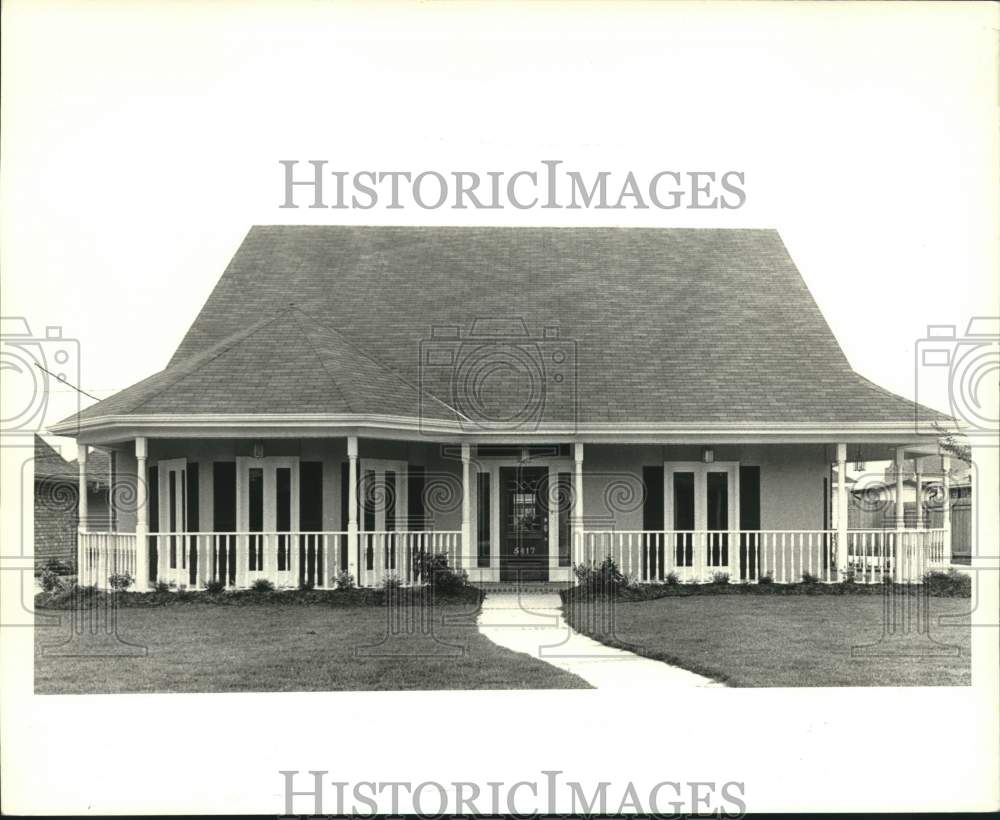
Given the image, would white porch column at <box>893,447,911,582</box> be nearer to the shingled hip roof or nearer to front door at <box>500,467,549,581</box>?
the shingled hip roof

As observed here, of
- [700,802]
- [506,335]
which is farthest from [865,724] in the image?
[506,335]

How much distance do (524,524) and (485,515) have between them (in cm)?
75

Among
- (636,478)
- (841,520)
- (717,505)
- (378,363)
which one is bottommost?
(841,520)

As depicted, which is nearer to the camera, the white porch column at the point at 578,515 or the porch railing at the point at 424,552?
the porch railing at the point at 424,552

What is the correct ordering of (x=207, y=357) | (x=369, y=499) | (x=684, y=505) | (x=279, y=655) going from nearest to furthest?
(x=279, y=655)
(x=369, y=499)
(x=207, y=357)
(x=684, y=505)

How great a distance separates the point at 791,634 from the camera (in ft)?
47.1

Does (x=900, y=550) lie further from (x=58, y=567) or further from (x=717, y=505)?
(x=58, y=567)

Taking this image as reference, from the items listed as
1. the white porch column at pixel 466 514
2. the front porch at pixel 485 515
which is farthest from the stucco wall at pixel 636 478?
the white porch column at pixel 466 514

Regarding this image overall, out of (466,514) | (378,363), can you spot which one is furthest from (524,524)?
(378,363)

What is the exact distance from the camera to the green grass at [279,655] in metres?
11.6

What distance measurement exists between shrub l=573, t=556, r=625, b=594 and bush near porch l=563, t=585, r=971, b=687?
397 mm

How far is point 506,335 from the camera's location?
21141 millimetres

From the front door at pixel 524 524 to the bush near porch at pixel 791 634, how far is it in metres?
2.90

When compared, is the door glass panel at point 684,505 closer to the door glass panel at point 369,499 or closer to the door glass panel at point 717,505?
the door glass panel at point 717,505
